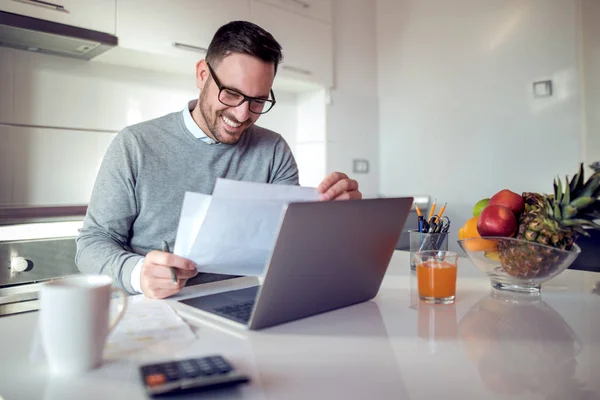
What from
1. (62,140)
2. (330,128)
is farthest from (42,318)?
(330,128)

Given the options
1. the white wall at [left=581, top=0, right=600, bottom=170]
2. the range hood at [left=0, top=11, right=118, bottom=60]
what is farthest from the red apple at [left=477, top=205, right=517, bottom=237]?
the white wall at [left=581, top=0, right=600, bottom=170]

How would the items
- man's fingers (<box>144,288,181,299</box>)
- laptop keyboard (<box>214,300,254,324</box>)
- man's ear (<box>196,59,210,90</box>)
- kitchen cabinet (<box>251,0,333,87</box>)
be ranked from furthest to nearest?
kitchen cabinet (<box>251,0,333,87</box>), man's ear (<box>196,59,210,90</box>), man's fingers (<box>144,288,181,299</box>), laptop keyboard (<box>214,300,254,324</box>)

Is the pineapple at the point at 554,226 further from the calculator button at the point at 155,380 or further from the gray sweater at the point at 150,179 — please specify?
the gray sweater at the point at 150,179

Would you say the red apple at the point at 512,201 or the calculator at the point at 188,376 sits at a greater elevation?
the red apple at the point at 512,201

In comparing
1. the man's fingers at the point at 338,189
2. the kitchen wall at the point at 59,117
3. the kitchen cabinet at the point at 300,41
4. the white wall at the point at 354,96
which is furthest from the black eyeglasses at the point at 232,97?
the white wall at the point at 354,96

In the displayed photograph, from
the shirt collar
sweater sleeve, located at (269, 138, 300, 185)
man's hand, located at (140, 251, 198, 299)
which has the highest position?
the shirt collar

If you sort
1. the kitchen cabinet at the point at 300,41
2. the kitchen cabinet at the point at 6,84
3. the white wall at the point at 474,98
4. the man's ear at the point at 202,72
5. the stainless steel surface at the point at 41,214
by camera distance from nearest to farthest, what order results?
1. the man's ear at the point at 202,72
2. the stainless steel surface at the point at 41,214
3. the kitchen cabinet at the point at 6,84
4. the white wall at the point at 474,98
5. the kitchen cabinet at the point at 300,41

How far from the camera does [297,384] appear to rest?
0.48 meters

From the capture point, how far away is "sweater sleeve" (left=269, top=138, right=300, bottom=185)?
4.93 ft

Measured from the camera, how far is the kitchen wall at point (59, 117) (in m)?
2.00

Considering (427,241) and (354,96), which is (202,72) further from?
(354,96)

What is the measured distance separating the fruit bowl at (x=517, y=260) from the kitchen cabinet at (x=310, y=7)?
2110 millimetres

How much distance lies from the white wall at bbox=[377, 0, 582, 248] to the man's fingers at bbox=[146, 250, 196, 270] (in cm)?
235

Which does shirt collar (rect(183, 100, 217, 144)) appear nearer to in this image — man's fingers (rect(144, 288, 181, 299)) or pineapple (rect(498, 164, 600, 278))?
man's fingers (rect(144, 288, 181, 299))
